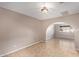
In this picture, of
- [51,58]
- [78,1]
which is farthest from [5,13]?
[78,1]

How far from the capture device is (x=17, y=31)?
1521 mm

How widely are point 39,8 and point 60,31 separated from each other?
62 cm

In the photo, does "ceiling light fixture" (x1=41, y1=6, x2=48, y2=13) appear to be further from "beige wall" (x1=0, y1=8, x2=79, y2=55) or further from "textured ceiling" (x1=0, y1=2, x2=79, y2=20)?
"beige wall" (x1=0, y1=8, x2=79, y2=55)

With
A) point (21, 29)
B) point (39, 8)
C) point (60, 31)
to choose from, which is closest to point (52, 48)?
point (60, 31)

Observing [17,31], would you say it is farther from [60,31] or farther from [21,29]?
[60,31]

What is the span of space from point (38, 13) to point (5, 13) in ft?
2.23

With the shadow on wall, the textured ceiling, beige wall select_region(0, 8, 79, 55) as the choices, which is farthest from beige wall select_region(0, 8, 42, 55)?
the shadow on wall

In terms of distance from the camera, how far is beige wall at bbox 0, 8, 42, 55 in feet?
5.03

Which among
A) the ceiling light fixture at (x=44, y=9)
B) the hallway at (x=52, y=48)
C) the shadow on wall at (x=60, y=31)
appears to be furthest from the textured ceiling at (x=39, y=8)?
the hallway at (x=52, y=48)

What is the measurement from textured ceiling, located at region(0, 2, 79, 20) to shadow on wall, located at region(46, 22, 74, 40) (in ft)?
0.69

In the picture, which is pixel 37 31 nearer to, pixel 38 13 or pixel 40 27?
pixel 40 27

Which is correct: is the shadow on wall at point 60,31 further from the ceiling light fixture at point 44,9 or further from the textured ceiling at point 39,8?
the ceiling light fixture at point 44,9

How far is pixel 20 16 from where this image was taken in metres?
1.64

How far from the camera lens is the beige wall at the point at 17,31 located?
60.4 inches
